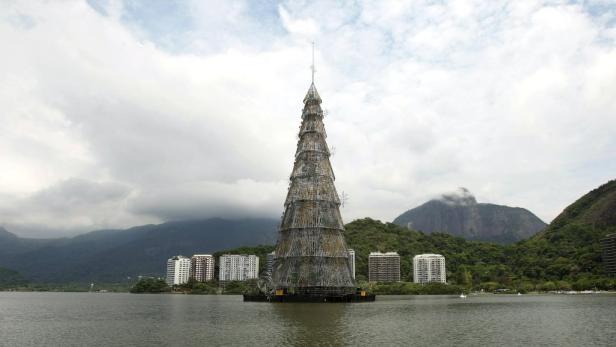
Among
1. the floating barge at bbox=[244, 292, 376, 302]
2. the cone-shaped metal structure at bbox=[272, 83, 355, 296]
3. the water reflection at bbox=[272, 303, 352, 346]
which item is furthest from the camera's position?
the cone-shaped metal structure at bbox=[272, 83, 355, 296]

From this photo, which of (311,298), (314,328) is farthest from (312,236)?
(314,328)

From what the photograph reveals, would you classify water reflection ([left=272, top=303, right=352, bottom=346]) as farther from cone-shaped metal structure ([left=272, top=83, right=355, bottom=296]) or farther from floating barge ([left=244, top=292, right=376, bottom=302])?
cone-shaped metal structure ([left=272, top=83, right=355, bottom=296])

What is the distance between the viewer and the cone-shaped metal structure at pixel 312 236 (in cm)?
8831

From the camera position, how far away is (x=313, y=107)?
334 feet

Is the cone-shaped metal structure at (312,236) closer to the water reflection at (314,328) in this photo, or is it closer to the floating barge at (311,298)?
the floating barge at (311,298)

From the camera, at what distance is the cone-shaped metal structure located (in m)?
88.3

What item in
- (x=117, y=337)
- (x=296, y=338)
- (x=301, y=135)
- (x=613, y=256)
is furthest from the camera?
(x=613, y=256)

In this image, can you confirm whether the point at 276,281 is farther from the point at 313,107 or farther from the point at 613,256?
the point at 613,256

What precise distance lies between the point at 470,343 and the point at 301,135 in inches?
2635

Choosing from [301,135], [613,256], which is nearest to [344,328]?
[301,135]

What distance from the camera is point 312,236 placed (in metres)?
89.6

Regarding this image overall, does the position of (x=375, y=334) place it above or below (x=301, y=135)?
below

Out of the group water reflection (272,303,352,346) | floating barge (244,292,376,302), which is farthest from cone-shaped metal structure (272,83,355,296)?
water reflection (272,303,352,346)

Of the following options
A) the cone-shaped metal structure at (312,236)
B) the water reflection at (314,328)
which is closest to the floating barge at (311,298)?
the cone-shaped metal structure at (312,236)
